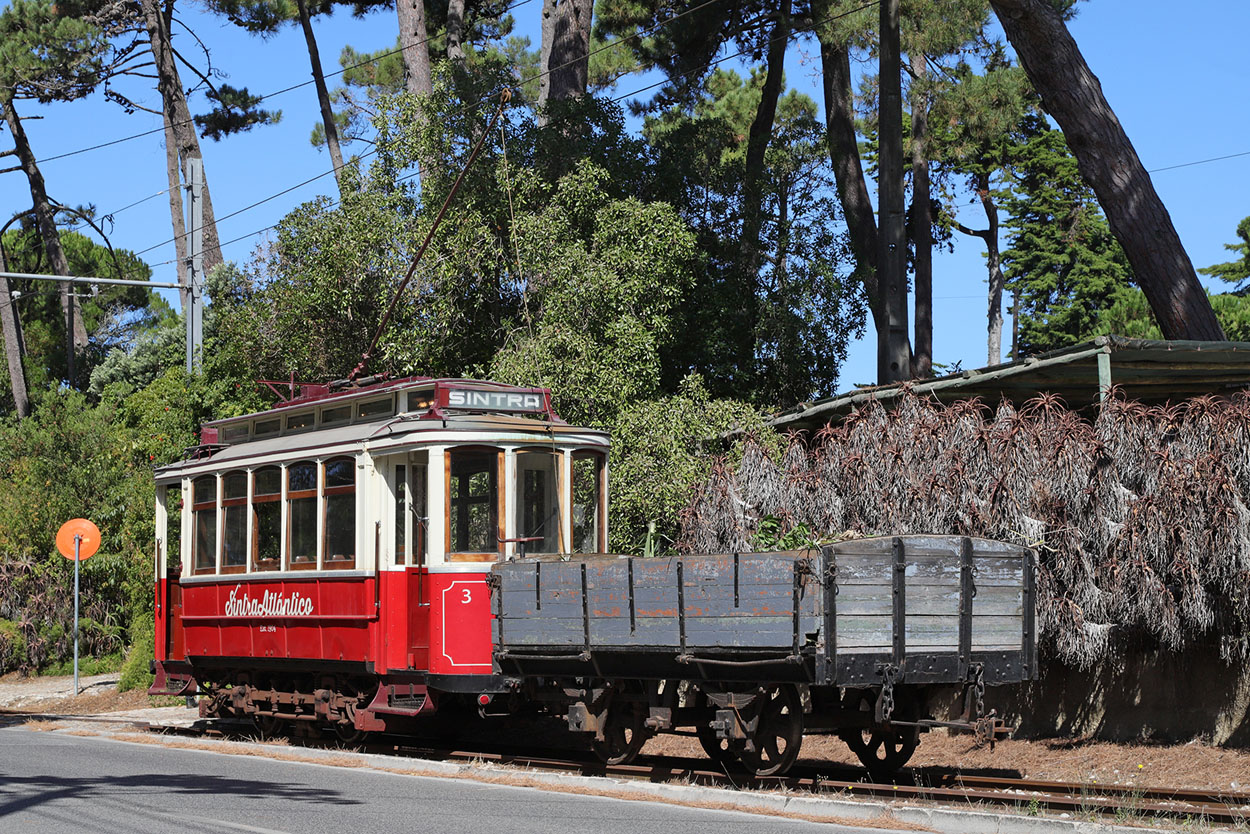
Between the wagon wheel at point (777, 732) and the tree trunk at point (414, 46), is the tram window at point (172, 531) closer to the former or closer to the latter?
the wagon wheel at point (777, 732)

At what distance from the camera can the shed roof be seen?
1409 centimetres

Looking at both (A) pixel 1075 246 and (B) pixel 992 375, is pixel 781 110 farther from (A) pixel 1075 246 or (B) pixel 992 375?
(B) pixel 992 375

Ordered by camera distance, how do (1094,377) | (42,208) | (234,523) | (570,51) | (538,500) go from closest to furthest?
1. (538,500)
2. (1094,377)
3. (234,523)
4. (570,51)
5. (42,208)

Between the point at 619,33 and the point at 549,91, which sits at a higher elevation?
the point at 619,33

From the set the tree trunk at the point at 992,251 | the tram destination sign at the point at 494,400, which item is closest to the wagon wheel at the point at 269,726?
the tram destination sign at the point at 494,400

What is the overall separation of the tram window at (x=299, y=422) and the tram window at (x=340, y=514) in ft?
4.67

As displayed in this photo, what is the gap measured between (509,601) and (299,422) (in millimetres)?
4438

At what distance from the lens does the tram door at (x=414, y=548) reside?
1351cm

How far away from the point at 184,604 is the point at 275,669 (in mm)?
2391

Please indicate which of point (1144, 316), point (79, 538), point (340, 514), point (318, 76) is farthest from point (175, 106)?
point (1144, 316)

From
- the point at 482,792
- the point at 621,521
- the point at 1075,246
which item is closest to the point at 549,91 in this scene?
the point at 621,521

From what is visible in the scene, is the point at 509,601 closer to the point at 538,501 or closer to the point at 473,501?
the point at 473,501

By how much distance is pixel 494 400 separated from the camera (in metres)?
14.4

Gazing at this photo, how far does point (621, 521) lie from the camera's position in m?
18.7
